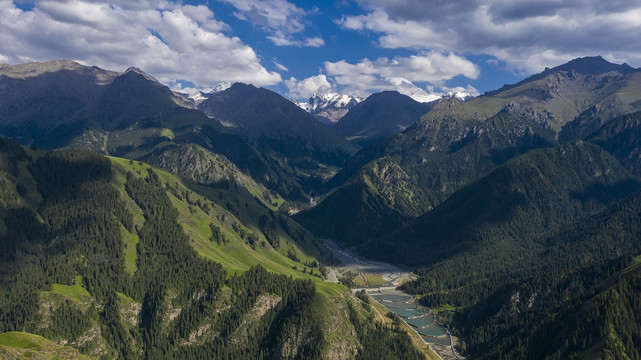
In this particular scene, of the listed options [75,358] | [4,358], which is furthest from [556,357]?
[4,358]

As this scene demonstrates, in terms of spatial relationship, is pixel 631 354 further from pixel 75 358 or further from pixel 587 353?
pixel 75 358

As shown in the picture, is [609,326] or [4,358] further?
[609,326]

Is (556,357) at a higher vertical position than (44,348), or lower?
higher

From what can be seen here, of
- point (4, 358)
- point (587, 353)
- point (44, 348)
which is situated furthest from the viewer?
point (587, 353)

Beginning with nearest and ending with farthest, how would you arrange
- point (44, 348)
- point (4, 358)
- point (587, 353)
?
point (4, 358), point (44, 348), point (587, 353)

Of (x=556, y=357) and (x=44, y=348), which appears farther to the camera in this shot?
(x=556, y=357)

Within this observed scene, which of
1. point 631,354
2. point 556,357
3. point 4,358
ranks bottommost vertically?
point 4,358

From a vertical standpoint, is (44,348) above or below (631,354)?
below

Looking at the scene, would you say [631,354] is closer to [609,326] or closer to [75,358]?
[609,326]

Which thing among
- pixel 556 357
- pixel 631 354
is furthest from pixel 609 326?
pixel 556 357
